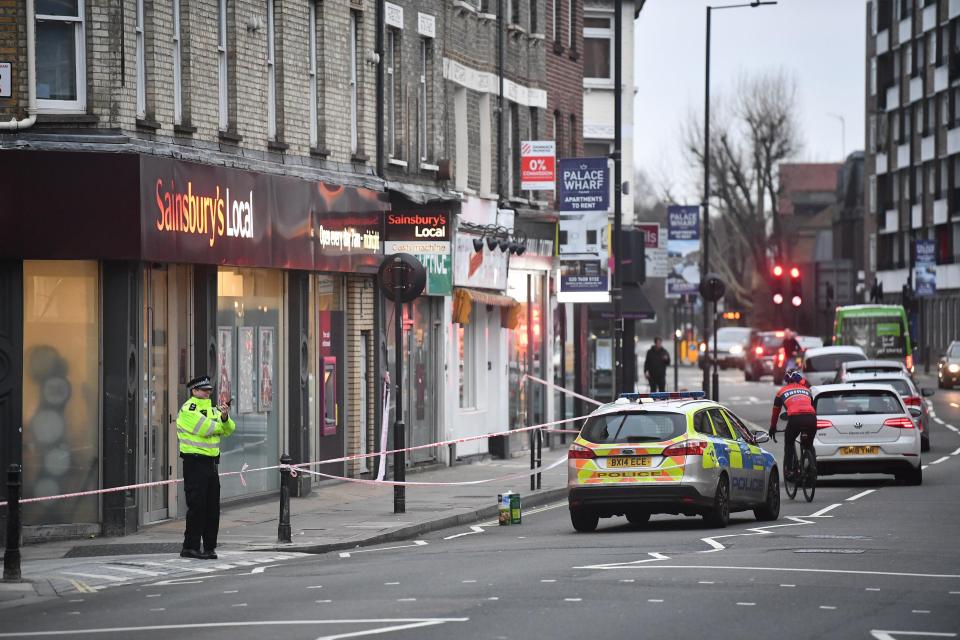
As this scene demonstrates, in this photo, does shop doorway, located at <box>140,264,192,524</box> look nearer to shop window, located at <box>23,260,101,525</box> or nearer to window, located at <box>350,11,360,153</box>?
shop window, located at <box>23,260,101,525</box>

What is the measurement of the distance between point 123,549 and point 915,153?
86365 millimetres

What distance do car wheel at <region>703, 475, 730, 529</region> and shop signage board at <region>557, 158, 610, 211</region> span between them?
15930 mm

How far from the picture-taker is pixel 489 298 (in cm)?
3397

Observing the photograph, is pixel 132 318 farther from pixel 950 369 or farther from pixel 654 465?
pixel 950 369

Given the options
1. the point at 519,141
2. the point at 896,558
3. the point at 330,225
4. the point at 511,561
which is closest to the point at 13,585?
A: the point at 511,561

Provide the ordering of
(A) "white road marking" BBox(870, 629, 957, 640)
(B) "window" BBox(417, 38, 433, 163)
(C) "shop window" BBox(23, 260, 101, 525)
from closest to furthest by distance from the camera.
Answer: (A) "white road marking" BBox(870, 629, 957, 640) < (C) "shop window" BBox(23, 260, 101, 525) < (B) "window" BBox(417, 38, 433, 163)

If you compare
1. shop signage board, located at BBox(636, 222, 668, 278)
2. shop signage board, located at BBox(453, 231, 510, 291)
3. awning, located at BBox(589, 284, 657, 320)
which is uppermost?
shop signage board, located at BBox(636, 222, 668, 278)

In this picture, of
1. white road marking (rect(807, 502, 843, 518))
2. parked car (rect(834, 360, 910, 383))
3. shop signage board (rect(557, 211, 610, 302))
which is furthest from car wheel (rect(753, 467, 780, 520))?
parked car (rect(834, 360, 910, 383))

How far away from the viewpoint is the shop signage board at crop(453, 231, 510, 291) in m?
32.9

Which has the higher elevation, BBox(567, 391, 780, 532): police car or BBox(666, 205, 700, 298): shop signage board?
BBox(666, 205, 700, 298): shop signage board

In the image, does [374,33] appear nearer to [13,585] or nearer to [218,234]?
[218,234]

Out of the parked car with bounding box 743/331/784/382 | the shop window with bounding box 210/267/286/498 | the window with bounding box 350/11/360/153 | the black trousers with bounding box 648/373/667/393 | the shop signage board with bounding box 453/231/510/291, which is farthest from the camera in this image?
the parked car with bounding box 743/331/784/382

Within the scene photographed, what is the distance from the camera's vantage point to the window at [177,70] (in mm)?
22625

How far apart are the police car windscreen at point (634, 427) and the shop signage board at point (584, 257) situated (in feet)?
51.2
